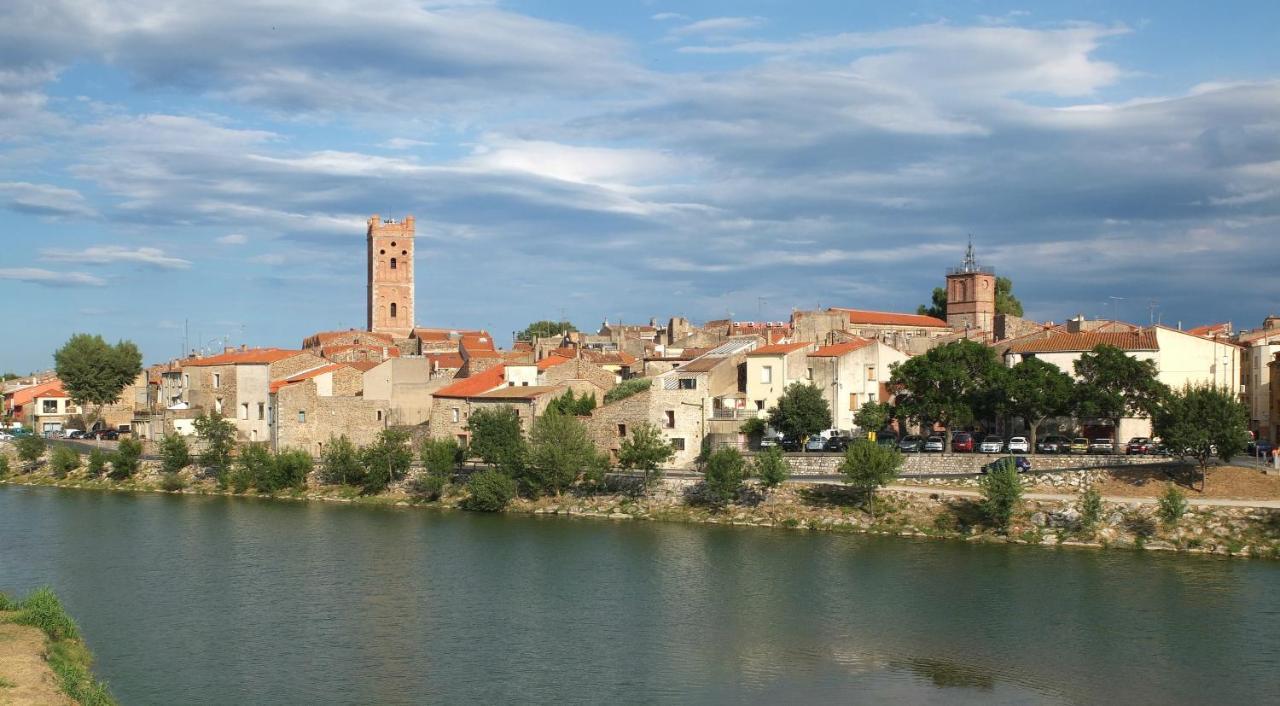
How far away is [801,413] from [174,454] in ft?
92.0

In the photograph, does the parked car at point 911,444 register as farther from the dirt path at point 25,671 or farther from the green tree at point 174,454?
the green tree at point 174,454

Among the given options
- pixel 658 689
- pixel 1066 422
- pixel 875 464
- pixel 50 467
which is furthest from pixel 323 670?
pixel 50 467

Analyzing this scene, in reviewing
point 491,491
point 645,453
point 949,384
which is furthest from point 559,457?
point 949,384

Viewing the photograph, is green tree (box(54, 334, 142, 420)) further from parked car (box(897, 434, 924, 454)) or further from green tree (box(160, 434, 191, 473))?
parked car (box(897, 434, 924, 454))

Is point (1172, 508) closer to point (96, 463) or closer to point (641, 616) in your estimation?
point (641, 616)

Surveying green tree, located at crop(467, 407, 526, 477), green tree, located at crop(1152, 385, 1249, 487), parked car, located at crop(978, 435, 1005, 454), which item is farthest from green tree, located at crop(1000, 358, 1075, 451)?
green tree, located at crop(467, 407, 526, 477)

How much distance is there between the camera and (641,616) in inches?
1113

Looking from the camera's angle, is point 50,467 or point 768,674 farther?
point 50,467

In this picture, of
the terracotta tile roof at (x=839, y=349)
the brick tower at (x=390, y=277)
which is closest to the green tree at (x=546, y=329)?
the brick tower at (x=390, y=277)

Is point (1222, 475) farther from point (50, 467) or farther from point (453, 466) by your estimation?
point (50, 467)

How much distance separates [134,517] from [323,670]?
24.3 meters

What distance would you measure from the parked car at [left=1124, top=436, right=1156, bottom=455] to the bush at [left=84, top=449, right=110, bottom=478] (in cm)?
4458

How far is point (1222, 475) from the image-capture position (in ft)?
126

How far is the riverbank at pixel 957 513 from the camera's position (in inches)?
1389
